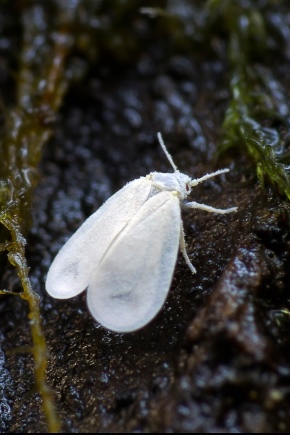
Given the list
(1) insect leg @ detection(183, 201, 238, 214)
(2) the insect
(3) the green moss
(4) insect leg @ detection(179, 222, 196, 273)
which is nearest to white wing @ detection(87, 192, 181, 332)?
(2) the insect

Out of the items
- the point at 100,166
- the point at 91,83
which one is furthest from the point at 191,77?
the point at 100,166

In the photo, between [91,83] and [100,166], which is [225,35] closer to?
[91,83]

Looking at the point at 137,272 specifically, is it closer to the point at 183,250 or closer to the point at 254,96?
the point at 183,250

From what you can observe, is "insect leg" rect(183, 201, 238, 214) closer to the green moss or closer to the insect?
the insect

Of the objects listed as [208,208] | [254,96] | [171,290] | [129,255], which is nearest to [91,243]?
[129,255]

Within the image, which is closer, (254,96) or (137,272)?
(137,272)

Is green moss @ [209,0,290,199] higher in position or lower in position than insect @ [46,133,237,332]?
higher

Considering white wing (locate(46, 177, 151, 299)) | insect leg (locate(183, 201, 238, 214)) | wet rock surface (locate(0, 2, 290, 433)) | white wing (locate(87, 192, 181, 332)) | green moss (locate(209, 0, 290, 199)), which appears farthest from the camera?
green moss (locate(209, 0, 290, 199))

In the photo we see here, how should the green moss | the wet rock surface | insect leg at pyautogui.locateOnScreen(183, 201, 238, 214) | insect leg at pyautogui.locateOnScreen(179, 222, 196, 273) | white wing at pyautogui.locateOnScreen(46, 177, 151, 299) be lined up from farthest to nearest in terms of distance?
the green moss, insect leg at pyautogui.locateOnScreen(183, 201, 238, 214), insect leg at pyautogui.locateOnScreen(179, 222, 196, 273), white wing at pyautogui.locateOnScreen(46, 177, 151, 299), the wet rock surface
